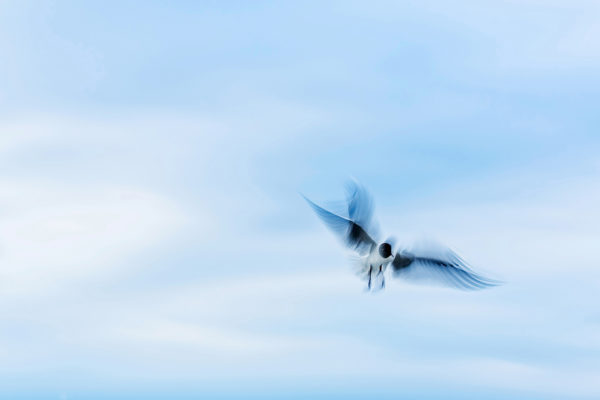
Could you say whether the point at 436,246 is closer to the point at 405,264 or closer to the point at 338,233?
the point at 405,264

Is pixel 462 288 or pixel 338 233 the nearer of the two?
pixel 462 288

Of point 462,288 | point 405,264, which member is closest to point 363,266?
point 405,264

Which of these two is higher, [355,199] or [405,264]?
[355,199]

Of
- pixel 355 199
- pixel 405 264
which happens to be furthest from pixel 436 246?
pixel 355 199

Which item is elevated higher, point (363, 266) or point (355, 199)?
point (355, 199)

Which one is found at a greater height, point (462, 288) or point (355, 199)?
point (355, 199)

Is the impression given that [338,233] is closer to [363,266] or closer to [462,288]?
[363,266]

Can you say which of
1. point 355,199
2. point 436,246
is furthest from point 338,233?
point 436,246
